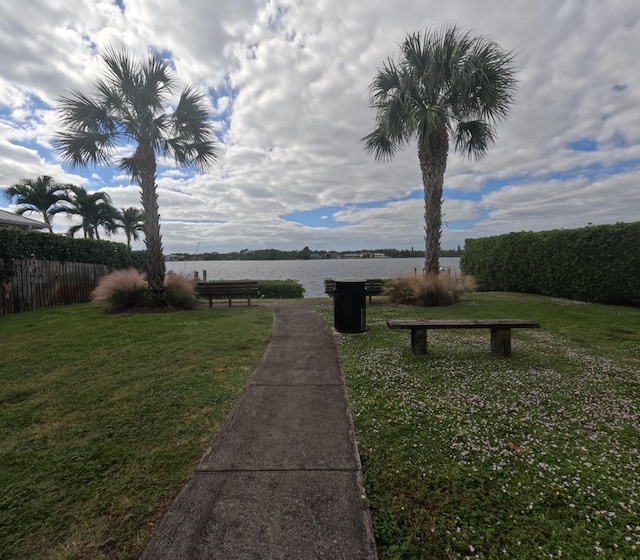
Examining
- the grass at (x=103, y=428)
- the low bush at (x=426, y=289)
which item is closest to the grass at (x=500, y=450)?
the grass at (x=103, y=428)

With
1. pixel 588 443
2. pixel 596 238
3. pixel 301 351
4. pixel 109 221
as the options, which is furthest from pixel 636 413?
pixel 109 221

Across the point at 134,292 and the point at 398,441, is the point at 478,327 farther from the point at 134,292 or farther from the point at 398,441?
the point at 134,292

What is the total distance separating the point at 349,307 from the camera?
6438mm

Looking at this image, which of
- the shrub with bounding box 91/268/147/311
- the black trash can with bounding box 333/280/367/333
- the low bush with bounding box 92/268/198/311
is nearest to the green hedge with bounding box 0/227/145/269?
the low bush with bounding box 92/268/198/311

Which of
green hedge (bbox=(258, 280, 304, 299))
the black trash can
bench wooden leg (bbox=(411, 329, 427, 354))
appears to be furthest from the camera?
green hedge (bbox=(258, 280, 304, 299))

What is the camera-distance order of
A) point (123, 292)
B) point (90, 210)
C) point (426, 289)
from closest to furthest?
point (123, 292), point (426, 289), point (90, 210)

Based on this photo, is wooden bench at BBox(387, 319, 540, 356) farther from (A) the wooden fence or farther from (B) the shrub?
(A) the wooden fence

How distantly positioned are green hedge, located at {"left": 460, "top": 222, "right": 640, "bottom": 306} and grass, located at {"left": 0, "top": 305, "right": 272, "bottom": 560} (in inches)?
450

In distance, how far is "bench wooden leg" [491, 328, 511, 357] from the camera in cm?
492

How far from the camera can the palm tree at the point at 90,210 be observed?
28078 millimetres

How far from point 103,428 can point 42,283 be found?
36.7ft

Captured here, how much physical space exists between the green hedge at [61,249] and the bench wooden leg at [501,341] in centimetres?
1354

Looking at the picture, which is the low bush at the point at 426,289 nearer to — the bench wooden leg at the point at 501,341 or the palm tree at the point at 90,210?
the bench wooden leg at the point at 501,341

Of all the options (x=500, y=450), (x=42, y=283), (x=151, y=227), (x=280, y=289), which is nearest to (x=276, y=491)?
(x=500, y=450)
